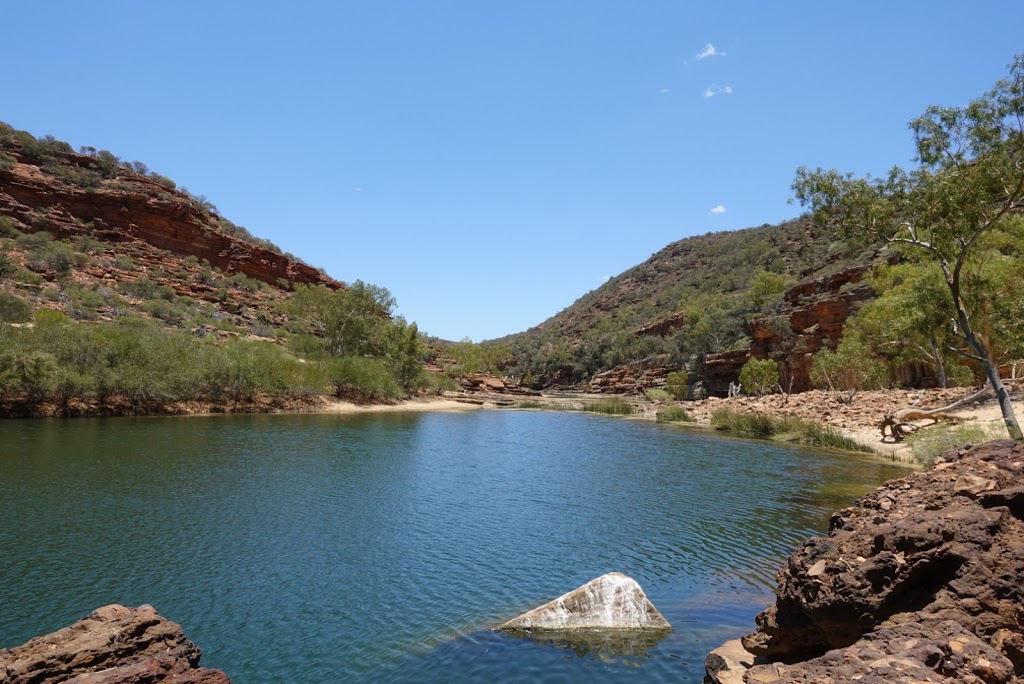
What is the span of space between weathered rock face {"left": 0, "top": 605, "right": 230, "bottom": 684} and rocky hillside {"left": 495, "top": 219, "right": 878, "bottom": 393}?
857 inches

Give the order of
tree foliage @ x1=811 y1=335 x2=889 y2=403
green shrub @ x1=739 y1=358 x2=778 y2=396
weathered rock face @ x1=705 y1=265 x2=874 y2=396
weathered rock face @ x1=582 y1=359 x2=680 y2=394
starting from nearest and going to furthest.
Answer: tree foliage @ x1=811 y1=335 x2=889 y2=403 < weathered rock face @ x1=705 y1=265 x2=874 y2=396 < green shrub @ x1=739 y1=358 x2=778 y2=396 < weathered rock face @ x1=582 y1=359 x2=680 y2=394

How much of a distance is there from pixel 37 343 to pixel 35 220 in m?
42.4

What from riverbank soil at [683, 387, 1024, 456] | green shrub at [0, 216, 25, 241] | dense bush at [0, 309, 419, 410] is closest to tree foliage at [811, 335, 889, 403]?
riverbank soil at [683, 387, 1024, 456]

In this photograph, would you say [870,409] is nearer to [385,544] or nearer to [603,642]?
[385,544]

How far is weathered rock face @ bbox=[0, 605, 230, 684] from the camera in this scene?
490 centimetres

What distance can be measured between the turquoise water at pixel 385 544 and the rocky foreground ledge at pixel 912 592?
7.05ft

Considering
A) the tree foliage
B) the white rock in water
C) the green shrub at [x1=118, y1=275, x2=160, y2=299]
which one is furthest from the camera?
the green shrub at [x1=118, y1=275, x2=160, y2=299]

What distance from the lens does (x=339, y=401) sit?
52781 mm

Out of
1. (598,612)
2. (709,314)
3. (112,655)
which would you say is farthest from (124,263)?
(709,314)

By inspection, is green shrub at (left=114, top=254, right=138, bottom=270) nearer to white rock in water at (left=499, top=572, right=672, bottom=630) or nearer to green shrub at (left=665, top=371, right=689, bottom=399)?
green shrub at (left=665, top=371, right=689, bottom=399)

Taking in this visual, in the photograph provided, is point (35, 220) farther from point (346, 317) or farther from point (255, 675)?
point (255, 675)

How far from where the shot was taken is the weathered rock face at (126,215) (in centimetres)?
6550

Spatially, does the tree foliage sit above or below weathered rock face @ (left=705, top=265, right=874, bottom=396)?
below

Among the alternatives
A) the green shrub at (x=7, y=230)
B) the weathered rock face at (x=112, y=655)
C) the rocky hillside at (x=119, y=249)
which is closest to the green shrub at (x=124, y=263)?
the rocky hillside at (x=119, y=249)
